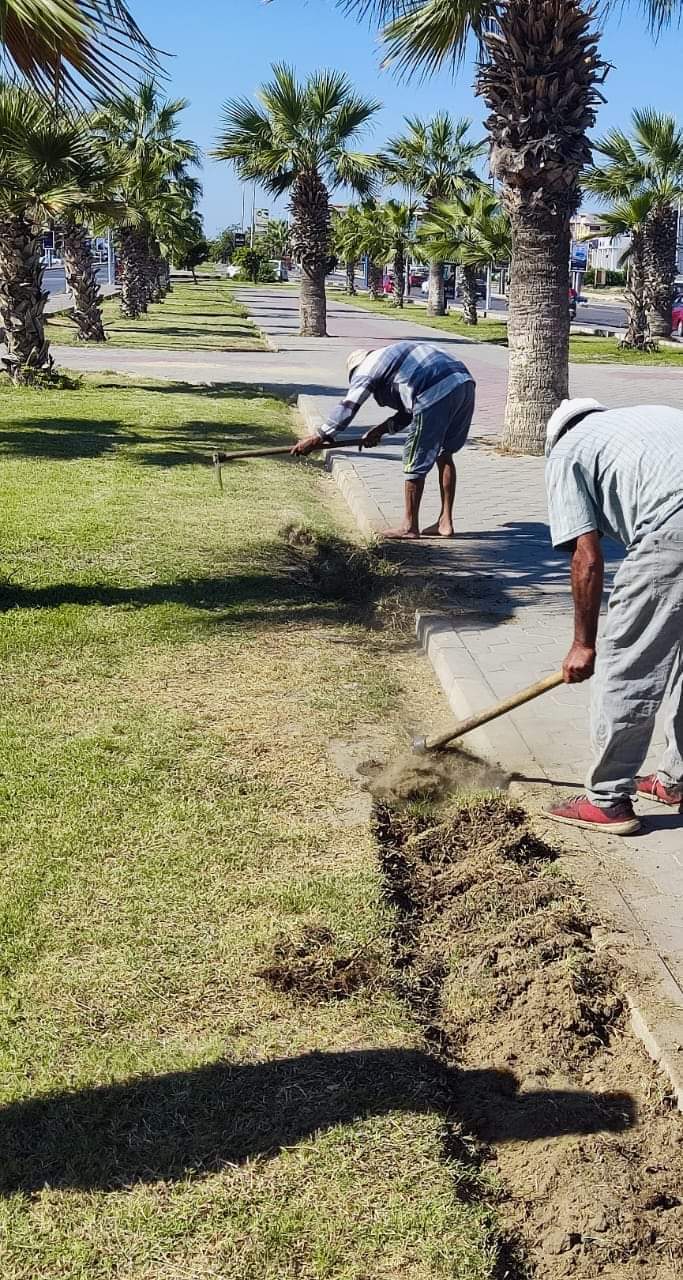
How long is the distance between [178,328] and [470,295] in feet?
A: 37.5

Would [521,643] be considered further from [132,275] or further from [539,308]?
[132,275]

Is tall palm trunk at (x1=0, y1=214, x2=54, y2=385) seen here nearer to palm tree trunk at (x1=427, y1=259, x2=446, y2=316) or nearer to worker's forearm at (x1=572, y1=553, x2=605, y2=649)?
worker's forearm at (x1=572, y1=553, x2=605, y2=649)

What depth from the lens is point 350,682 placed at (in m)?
5.90

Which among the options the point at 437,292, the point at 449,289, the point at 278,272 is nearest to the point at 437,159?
the point at 437,292

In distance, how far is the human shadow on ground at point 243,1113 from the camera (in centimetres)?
269

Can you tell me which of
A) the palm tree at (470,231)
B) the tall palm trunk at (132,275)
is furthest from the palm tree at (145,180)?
the palm tree at (470,231)

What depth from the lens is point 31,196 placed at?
16.0 metres

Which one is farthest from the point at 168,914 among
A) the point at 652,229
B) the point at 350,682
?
the point at 652,229

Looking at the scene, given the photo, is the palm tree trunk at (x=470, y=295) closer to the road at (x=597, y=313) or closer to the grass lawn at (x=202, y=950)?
→ the road at (x=597, y=313)

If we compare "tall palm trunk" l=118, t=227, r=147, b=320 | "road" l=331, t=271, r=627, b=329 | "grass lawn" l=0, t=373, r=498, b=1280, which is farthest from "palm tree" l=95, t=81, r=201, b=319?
"grass lawn" l=0, t=373, r=498, b=1280

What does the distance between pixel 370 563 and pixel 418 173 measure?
124 feet

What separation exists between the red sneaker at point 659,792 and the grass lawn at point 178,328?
22.8 m

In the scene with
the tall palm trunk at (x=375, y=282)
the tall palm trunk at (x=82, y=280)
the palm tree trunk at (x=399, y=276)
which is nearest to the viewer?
the tall palm trunk at (x=82, y=280)

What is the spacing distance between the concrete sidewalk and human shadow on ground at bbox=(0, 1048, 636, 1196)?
38cm
